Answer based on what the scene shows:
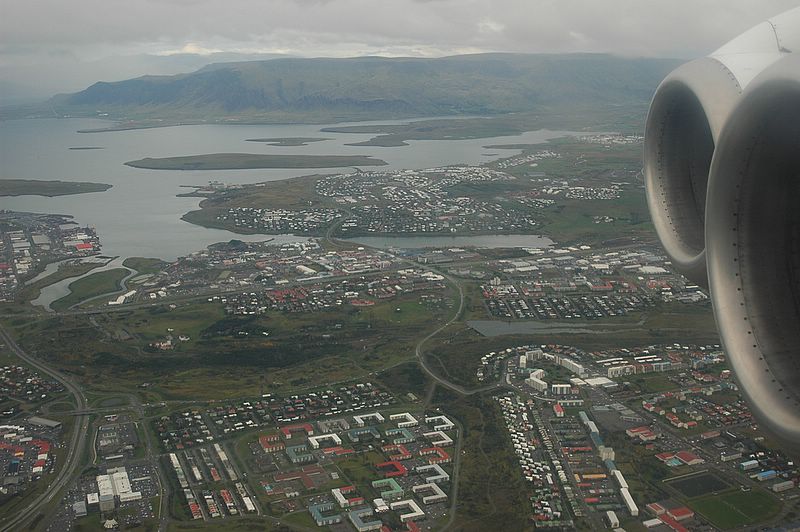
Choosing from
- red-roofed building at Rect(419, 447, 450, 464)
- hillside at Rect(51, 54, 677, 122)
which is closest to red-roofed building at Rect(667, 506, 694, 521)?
red-roofed building at Rect(419, 447, 450, 464)

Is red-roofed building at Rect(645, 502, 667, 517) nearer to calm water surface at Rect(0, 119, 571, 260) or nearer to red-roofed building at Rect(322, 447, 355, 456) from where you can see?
red-roofed building at Rect(322, 447, 355, 456)

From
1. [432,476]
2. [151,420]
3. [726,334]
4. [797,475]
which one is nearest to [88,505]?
[151,420]

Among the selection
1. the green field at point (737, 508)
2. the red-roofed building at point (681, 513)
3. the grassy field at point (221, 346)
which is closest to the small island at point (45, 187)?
the grassy field at point (221, 346)

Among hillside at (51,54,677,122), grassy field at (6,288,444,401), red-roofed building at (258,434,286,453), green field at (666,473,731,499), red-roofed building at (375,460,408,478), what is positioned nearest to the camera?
green field at (666,473,731,499)

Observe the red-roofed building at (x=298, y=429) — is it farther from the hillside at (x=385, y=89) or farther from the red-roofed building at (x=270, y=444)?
the hillside at (x=385, y=89)

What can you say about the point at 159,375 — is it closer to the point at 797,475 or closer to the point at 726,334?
the point at 797,475
